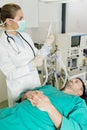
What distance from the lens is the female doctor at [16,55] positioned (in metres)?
1.84

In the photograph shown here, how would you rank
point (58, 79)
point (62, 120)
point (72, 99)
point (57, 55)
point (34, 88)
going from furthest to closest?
point (58, 79)
point (57, 55)
point (34, 88)
point (72, 99)
point (62, 120)

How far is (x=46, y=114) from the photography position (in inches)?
61.1

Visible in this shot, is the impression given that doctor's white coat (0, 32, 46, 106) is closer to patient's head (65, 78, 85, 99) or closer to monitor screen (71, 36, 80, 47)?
patient's head (65, 78, 85, 99)

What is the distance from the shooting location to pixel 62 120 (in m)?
1.46

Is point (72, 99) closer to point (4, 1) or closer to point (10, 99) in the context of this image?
point (10, 99)

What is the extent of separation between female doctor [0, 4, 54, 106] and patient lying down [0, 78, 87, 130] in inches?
11.9

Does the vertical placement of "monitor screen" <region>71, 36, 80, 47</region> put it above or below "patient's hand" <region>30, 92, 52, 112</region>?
above

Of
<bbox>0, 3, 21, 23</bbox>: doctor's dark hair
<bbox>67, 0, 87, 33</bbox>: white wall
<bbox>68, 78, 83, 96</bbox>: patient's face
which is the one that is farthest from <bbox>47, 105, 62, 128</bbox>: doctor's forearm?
<bbox>67, 0, 87, 33</bbox>: white wall

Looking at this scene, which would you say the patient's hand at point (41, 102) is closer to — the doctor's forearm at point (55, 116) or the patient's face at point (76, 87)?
the doctor's forearm at point (55, 116)

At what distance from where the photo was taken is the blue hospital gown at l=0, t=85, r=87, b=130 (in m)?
1.52

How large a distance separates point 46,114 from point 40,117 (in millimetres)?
51

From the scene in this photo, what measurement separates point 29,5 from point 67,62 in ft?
3.43

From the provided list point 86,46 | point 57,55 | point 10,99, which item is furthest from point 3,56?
point 86,46

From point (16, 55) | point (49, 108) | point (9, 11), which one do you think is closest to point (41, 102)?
point (49, 108)
